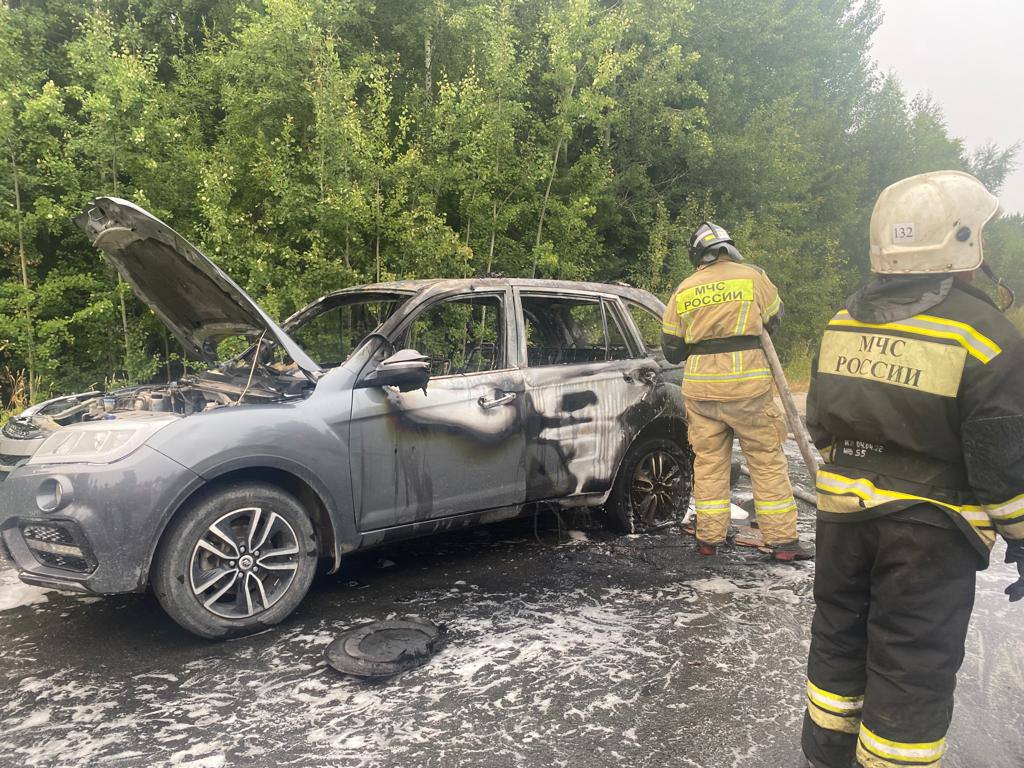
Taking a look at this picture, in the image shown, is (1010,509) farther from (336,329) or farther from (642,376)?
(336,329)

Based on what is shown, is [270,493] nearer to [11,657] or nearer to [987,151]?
[11,657]

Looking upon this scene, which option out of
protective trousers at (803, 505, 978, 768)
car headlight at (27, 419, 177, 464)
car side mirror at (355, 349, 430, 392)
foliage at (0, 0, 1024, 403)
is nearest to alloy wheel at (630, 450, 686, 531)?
car side mirror at (355, 349, 430, 392)

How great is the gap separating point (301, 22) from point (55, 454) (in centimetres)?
654

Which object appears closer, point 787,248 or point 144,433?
point 144,433

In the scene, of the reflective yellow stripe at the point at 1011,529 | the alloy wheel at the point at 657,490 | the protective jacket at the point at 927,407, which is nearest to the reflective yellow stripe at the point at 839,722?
the protective jacket at the point at 927,407

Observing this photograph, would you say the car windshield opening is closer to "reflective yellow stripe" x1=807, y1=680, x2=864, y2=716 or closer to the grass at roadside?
"reflective yellow stripe" x1=807, y1=680, x2=864, y2=716

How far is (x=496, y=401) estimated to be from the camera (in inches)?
160

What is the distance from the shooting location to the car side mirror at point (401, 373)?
138 inches

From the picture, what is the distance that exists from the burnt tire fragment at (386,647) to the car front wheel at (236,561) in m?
0.38

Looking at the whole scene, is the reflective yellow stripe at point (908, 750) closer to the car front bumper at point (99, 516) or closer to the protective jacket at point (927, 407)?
the protective jacket at point (927, 407)

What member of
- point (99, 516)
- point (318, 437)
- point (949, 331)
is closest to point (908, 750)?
point (949, 331)

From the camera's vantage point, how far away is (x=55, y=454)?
3.15 meters

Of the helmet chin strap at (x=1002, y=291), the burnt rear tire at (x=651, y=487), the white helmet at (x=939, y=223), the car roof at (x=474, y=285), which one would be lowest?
the burnt rear tire at (x=651, y=487)

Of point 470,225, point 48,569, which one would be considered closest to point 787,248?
point 470,225
